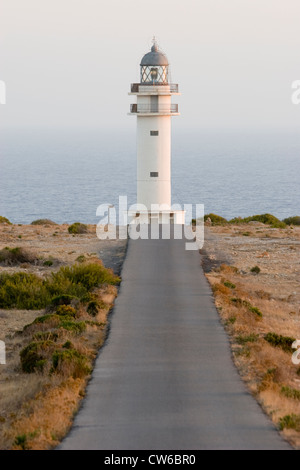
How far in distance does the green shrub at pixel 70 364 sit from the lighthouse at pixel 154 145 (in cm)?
2195

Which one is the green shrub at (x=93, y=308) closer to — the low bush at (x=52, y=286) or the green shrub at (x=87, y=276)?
the low bush at (x=52, y=286)

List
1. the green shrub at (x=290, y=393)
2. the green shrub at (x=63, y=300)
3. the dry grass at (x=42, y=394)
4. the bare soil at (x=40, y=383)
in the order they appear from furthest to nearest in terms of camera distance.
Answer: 1. the green shrub at (x=63, y=300)
2. the green shrub at (x=290, y=393)
3. the bare soil at (x=40, y=383)
4. the dry grass at (x=42, y=394)

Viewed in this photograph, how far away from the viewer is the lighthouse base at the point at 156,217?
3534cm

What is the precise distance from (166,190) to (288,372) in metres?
22.2

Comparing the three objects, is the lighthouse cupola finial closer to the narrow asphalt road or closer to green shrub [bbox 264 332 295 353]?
the narrow asphalt road

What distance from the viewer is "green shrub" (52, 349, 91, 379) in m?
13.2

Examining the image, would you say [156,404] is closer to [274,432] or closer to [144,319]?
[274,432]

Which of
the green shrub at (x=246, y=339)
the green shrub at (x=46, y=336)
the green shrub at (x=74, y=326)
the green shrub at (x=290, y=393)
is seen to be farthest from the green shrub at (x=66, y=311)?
the green shrub at (x=290, y=393)

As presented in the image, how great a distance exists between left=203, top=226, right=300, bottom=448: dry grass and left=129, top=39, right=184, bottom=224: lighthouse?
2.42 m

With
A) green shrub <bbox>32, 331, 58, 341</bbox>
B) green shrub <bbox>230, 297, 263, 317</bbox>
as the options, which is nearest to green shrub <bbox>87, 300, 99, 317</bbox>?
green shrub <bbox>32, 331, 58, 341</bbox>

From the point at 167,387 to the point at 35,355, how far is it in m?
3.34

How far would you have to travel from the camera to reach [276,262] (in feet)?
92.1

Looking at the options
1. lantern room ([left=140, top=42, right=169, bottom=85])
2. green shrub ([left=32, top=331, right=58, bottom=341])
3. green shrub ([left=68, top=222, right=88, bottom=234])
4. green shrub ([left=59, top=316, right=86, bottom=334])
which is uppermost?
lantern room ([left=140, top=42, right=169, bottom=85])
